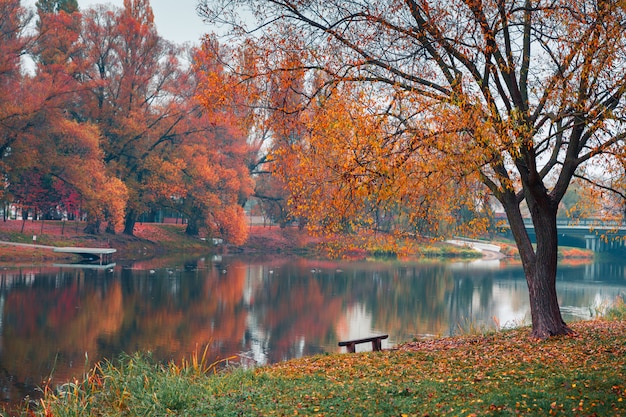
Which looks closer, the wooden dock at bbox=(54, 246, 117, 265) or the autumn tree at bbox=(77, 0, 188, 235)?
the wooden dock at bbox=(54, 246, 117, 265)

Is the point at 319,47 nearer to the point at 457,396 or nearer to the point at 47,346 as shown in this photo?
the point at 457,396

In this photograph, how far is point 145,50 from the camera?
4884 cm

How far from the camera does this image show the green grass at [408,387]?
313 inches

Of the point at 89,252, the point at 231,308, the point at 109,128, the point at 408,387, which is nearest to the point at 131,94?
the point at 109,128

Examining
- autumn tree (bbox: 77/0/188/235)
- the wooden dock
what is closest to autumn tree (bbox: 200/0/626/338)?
the wooden dock

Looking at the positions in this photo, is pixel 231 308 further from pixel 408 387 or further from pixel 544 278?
pixel 408 387

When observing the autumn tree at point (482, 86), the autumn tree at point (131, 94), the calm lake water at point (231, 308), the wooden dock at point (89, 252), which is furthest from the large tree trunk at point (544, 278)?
the autumn tree at point (131, 94)

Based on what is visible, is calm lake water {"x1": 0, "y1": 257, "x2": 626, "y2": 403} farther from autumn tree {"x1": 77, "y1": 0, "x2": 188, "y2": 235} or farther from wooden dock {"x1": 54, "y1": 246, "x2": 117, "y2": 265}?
autumn tree {"x1": 77, "y1": 0, "x2": 188, "y2": 235}

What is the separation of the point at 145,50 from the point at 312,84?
37707mm

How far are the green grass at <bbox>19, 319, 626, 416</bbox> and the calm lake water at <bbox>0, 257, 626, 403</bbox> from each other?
4286mm

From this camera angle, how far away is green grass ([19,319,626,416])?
795 centimetres

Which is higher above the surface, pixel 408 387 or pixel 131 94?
pixel 131 94

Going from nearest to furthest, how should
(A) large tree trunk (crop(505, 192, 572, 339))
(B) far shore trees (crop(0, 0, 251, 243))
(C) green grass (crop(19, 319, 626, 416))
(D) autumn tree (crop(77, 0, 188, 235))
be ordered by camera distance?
(C) green grass (crop(19, 319, 626, 416)), (A) large tree trunk (crop(505, 192, 572, 339)), (B) far shore trees (crop(0, 0, 251, 243)), (D) autumn tree (crop(77, 0, 188, 235))

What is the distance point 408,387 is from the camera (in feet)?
30.1
